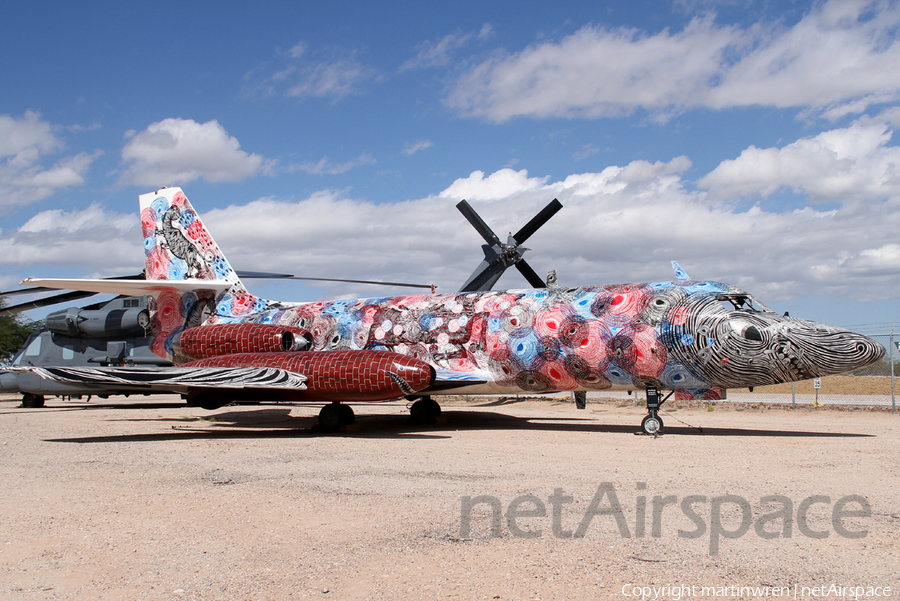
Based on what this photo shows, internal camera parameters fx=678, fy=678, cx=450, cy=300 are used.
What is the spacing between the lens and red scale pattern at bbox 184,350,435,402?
485 inches

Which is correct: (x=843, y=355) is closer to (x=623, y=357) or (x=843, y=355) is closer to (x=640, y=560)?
(x=623, y=357)

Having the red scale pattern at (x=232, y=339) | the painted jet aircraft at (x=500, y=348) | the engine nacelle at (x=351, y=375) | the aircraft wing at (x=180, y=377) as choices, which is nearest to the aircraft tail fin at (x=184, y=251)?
the painted jet aircraft at (x=500, y=348)

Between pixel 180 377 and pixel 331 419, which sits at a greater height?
pixel 180 377

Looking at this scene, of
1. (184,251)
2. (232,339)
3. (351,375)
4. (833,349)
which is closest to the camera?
(833,349)

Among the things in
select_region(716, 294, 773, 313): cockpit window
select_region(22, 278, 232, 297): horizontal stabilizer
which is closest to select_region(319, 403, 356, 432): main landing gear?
select_region(22, 278, 232, 297): horizontal stabilizer

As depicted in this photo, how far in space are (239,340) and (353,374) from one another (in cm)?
371

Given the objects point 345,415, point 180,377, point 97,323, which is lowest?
point 345,415

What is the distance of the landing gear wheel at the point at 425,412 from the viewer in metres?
16.3

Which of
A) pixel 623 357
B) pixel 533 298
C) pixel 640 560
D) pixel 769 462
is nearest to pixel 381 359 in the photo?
pixel 533 298

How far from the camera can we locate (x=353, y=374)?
12.5 meters

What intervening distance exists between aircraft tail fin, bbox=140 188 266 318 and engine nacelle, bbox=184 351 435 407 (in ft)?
13.4

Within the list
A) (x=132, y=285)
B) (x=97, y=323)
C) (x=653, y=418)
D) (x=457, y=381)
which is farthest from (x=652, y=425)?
(x=97, y=323)

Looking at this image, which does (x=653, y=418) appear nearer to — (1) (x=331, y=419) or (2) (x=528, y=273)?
(1) (x=331, y=419)

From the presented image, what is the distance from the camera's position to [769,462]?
886 centimetres
